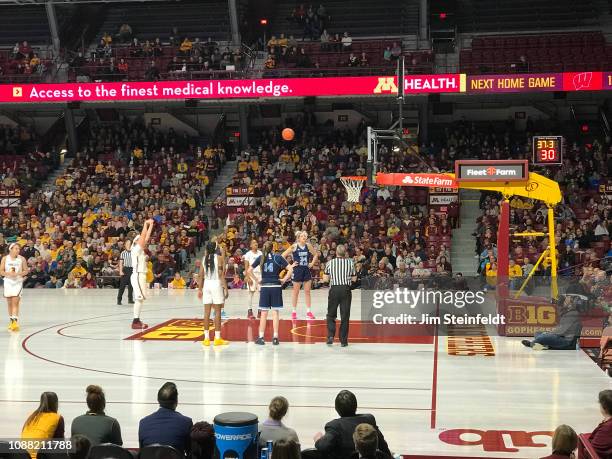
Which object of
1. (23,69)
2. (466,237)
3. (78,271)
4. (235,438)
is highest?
(23,69)

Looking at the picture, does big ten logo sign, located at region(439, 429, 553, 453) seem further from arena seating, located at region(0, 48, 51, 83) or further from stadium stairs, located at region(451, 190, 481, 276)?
arena seating, located at region(0, 48, 51, 83)

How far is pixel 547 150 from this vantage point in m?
22.2

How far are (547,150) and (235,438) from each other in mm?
17944

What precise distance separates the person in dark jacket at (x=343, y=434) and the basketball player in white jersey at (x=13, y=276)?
1101 cm

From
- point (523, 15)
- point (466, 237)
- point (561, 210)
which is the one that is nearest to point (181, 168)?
point (466, 237)

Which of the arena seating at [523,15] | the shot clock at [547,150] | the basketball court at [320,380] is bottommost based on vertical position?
the basketball court at [320,380]

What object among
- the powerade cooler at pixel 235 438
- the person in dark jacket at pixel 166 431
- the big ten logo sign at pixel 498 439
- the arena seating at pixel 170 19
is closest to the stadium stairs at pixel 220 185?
the arena seating at pixel 170 19

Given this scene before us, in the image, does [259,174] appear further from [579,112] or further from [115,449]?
[115,449]

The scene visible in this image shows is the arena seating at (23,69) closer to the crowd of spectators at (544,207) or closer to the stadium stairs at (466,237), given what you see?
the crowd of spectators at (544,207)

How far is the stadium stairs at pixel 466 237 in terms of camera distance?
83.5ft

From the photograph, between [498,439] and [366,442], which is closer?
[366,442]

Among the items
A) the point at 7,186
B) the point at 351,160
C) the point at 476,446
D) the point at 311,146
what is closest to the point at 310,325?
the point at 476,446

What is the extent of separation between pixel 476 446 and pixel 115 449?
12.3 ft

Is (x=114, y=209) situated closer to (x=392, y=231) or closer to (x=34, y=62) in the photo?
(x=34, y=62)
